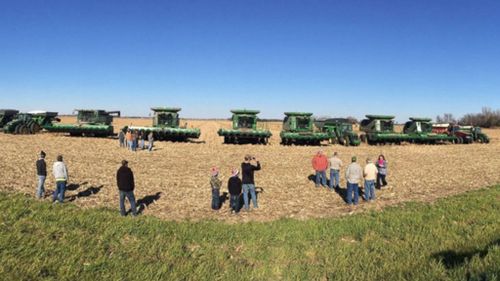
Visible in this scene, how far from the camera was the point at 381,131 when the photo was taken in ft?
113

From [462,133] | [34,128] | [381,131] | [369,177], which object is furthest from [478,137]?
[34,128]

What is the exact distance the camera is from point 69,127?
33.0 m

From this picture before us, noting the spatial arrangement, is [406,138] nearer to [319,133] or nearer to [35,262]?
[319,133]

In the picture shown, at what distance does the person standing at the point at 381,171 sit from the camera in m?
14.8

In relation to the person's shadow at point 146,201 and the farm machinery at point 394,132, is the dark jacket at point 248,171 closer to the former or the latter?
the person's shadow at point 146,201

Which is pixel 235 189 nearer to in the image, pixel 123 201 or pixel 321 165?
pixel 123 201

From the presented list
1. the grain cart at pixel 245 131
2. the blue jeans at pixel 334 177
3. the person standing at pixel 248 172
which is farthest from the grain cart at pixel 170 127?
the person standing at pixel 248 172

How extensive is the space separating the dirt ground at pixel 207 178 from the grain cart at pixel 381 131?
7389 mm

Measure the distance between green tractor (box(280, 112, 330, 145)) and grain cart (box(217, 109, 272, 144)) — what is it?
1.65 meters

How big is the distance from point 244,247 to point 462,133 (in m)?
38.0

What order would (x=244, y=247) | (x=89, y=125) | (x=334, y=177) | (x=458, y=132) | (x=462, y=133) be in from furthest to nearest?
1. (x=458, y=132)
2. (x=462, y=133)
3. (x=89, y=125)
4. (x=334, y=177)
5. (x=244, y=247)

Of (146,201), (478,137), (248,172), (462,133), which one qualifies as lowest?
(146,201)

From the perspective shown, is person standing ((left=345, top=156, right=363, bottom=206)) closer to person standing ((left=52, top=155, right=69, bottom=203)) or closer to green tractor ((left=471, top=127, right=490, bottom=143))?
person standing ((left=52, top=155, right=69, bottom=203))

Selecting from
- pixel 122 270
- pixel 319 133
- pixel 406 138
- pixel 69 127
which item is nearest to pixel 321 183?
pixel 122 270
